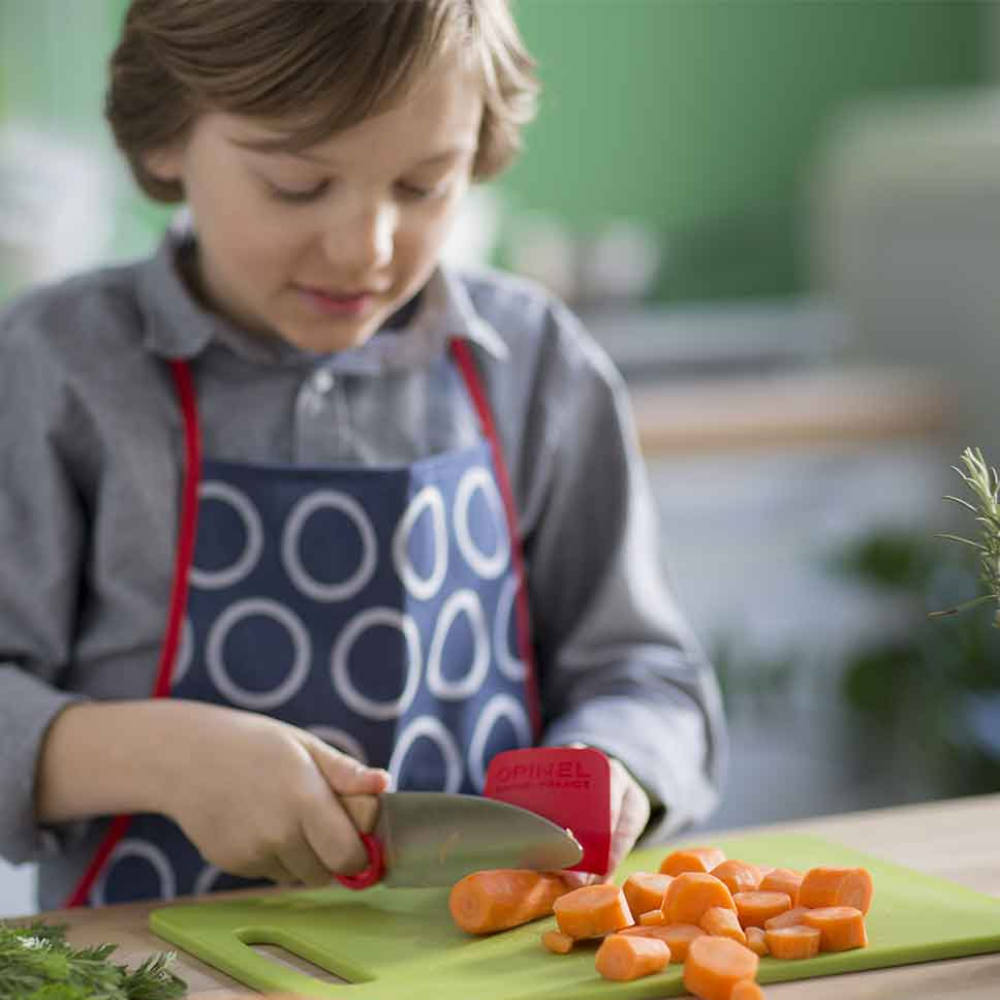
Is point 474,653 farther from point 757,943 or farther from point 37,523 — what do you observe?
point 757,943

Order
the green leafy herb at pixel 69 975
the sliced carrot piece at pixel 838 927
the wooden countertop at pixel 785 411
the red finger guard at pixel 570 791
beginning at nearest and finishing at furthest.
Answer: the green leafy herb at pixel 69 975 < the sliced carrot piece at pixel 838 927 < the red finger guard at pixel 570 791 < the wooden countertop at pixel 785 411

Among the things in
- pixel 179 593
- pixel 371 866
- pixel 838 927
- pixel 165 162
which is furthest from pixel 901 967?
pixel 165 162

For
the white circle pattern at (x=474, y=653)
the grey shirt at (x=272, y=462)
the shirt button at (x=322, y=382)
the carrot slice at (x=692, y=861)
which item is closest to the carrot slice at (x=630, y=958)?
the carrot slice at (x=692, y=861)

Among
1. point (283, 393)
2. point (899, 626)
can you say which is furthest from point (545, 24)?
point (283, 393)

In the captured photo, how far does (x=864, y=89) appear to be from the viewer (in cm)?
347

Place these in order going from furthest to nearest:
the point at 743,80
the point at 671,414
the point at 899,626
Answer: the point at 743,80 < the point at 899,626 < the point at 671,414

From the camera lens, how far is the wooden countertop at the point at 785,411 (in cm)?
256

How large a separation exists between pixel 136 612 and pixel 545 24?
7.47 ft

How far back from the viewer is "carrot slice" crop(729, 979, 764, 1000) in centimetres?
76

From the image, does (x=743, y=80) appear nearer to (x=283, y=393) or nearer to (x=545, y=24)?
(x=545, y=24)

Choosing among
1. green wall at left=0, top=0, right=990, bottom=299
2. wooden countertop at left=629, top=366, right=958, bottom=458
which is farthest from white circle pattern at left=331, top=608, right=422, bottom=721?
green wall at left=0, top=0, right=990, bottom=299

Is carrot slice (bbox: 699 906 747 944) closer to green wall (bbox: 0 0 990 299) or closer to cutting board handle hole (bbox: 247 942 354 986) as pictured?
cutting board handle hole (bbox: 247 942 354 986)

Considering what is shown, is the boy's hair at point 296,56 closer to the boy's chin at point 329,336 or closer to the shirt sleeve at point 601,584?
the boy's chin at point 329,336

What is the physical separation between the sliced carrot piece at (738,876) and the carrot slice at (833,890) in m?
0.03
